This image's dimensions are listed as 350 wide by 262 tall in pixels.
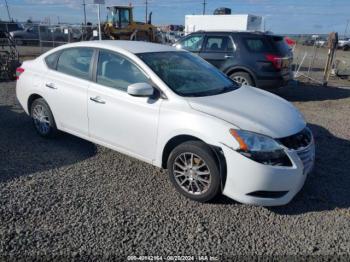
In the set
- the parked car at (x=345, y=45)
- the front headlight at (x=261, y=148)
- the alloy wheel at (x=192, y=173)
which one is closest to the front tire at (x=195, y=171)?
the alloy wheel at (x=192, y=173)

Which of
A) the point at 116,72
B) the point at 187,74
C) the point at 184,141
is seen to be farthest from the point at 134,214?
the point at 187,74

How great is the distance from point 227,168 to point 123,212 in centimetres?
116

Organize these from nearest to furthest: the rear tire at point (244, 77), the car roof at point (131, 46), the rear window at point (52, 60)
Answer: the car roof at point (131, 46), the rear window at point (52, 60), the rear tire at point (244, 77)

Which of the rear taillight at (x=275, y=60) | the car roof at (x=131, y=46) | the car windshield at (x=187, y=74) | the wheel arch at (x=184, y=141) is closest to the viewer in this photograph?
the wheel arch at (x=184, y=141)

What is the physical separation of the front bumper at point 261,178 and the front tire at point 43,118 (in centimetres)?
295

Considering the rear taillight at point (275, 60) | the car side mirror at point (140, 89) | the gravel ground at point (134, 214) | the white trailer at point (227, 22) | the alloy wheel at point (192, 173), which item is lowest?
the gravel ground at point (134, 214)

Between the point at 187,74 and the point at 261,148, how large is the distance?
1.54 metres

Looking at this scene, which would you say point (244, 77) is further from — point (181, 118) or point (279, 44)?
point (181, 118)

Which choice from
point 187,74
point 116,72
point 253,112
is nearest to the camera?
point 253,112

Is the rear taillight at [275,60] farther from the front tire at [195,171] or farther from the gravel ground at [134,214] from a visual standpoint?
the front tire at [195,171]

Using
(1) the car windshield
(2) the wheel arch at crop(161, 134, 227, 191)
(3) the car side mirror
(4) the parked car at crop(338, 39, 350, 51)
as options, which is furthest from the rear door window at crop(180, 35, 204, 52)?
(4) the parked car at crop(338, 39, 350, 51)

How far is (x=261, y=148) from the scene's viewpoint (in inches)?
120

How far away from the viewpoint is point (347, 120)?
6770 millimetres

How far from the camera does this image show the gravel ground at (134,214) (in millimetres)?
2798
